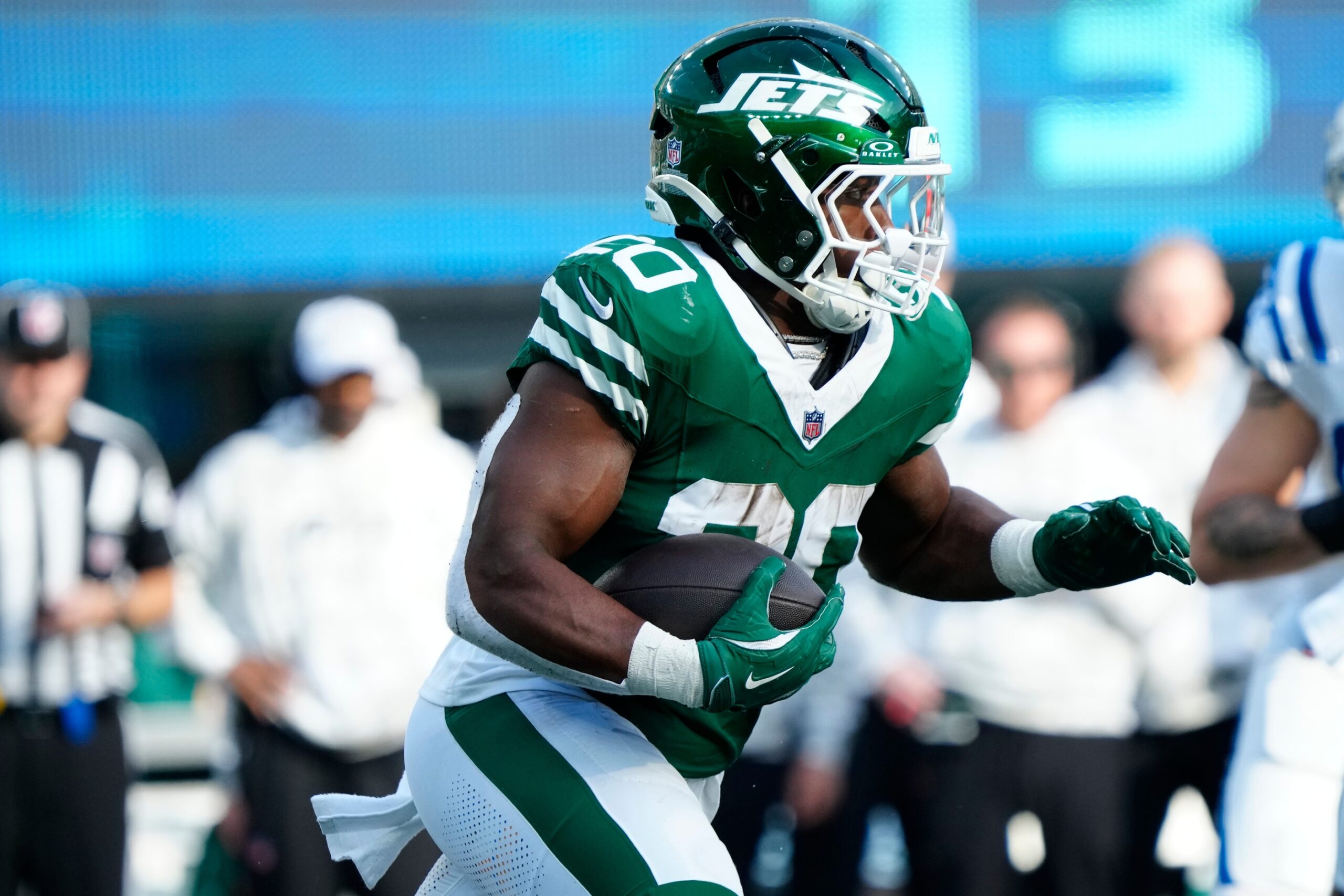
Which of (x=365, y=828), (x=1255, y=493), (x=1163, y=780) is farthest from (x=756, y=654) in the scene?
(x=1163, y=780)

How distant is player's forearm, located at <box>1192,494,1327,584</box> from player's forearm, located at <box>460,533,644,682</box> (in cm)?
182

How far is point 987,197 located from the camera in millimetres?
6449

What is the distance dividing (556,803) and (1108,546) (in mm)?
828

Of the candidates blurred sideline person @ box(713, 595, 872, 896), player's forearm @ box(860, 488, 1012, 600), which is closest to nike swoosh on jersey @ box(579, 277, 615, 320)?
player's forearm @ box(860, 488, 1012, 600)

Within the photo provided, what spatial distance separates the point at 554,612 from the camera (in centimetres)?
195

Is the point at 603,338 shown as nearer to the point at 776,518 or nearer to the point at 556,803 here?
the point at 776,518

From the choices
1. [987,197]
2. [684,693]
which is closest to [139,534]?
[684,693]

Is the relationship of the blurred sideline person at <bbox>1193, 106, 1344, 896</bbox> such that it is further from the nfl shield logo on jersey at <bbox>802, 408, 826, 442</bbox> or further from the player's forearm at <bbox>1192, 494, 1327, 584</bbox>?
the nfl shield logo on jersey at <bbox>802, 408, 826, 442</bbox>

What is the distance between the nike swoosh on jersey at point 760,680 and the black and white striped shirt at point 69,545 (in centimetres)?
294

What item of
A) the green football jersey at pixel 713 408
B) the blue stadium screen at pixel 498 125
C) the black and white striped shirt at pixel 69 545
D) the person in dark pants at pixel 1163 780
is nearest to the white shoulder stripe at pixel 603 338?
the green football jersey at pixel 713 408

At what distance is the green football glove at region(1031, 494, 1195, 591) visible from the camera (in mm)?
2232

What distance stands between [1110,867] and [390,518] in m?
2.02

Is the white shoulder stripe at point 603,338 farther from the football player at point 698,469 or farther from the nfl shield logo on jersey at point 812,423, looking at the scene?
the nfl shield logo on jersey at point 812,423

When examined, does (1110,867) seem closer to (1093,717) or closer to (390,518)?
(1093,717)
